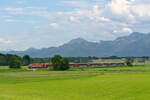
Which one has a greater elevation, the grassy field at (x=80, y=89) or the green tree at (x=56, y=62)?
the green tree at (x=56, y=62)

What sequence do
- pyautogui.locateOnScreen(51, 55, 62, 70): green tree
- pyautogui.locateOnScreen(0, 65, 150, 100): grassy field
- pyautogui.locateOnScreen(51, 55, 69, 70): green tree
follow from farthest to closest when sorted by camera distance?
pyautogui.locateOnScreen(51, 55, 62, 70): green tree, pyautogui.locateOnScreen(51, 55, 69, 70): green tree, pyautogui.locateOnScreen(0, 65, 150, 100): grassy field

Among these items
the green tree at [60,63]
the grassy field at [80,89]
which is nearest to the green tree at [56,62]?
the green tree at [60,63]

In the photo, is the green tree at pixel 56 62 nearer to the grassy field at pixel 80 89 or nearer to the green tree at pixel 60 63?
the green tree at pixel 60 63

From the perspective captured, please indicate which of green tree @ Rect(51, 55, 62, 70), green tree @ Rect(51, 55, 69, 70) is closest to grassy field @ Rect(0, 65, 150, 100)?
green tree @ Rect(51, 55, 69, 70)

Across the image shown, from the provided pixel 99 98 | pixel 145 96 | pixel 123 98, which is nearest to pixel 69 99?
pixel 99 98

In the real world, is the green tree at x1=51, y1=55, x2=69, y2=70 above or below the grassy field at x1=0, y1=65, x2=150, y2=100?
above

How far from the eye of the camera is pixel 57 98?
34.2 meters

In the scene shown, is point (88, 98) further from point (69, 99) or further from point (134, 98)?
point (134, 98)

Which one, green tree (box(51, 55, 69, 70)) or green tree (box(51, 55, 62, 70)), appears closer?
green tree (box(51, 55, 69, 70))

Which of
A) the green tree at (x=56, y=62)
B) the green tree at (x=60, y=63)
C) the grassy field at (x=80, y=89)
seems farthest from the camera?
the green tree at (x=56, y=62)

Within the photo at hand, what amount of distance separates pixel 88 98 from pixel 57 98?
13.8 feet

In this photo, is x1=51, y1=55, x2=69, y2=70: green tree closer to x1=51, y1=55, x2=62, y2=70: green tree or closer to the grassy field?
x1=51, y1=55, x2=62, y2=70: green tree

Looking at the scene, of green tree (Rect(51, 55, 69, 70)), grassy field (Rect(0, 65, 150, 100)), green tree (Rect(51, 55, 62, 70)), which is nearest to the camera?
grassy field (Rect(0, 65, 150, 100))

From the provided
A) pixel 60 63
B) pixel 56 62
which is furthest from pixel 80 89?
pixel 56 62
